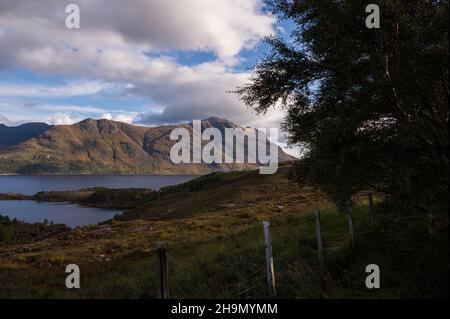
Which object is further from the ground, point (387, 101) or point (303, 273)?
point (387, 101)

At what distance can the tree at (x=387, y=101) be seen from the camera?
32.8 ft

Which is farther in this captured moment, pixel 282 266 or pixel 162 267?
pixel 282 266

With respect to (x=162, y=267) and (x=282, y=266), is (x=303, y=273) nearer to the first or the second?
(x=282, y=266)

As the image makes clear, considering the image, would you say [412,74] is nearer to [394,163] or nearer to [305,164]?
[394,163]

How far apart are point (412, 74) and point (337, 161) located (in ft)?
11.4

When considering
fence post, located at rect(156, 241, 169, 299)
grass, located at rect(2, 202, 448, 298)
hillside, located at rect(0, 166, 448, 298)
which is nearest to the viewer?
fence post, located at rect(156, 241, 169, 299)

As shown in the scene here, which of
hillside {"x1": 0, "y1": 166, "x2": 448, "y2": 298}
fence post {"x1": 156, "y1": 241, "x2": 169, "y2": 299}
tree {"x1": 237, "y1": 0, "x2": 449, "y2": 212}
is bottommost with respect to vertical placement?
hillside {"x1": 0, "y1": 166, "x2": 448, "y2": 298}

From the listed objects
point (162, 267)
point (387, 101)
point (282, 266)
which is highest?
point (387, 101)

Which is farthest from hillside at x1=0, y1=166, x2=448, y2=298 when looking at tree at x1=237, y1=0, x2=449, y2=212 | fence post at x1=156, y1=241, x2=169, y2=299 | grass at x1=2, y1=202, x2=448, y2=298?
fence post at x1=156, y1=241, x2=169, y2=299

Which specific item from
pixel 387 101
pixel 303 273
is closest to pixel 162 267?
pixel 303 273

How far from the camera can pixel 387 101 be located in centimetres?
1118

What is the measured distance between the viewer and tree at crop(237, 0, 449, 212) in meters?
9.99

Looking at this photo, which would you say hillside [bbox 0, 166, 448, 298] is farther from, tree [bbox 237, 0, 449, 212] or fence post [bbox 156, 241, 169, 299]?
fence post [bbox 156, 241, 169, 299]

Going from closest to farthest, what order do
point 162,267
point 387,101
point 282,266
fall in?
point 162,267 → point 387,101 → point 282,266
